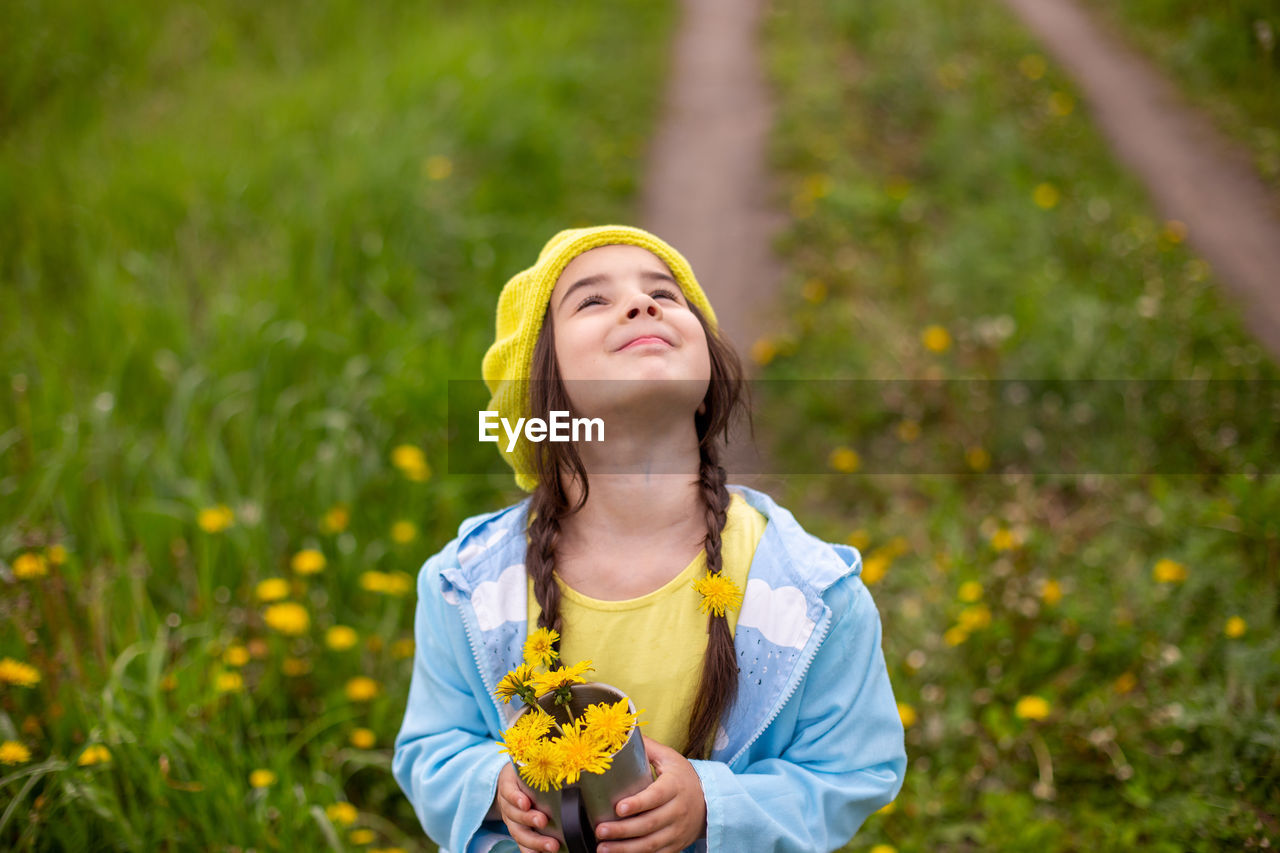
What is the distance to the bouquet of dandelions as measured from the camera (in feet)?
3.11

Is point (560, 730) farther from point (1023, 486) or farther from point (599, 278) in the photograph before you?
point (1023, 486)

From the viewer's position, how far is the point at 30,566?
1.98 meters

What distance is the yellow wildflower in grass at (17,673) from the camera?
1.79 metres

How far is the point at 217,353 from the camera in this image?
3025 mm

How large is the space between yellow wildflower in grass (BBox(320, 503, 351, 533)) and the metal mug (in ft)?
5.55

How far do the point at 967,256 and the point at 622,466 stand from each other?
305cm

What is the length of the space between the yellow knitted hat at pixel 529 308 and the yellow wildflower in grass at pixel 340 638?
1.05 m

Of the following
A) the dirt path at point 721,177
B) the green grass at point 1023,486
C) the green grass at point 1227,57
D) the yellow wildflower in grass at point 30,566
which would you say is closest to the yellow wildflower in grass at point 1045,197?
the green grass at point 1023,486

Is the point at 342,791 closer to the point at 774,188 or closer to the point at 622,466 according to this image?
the point at 622,466

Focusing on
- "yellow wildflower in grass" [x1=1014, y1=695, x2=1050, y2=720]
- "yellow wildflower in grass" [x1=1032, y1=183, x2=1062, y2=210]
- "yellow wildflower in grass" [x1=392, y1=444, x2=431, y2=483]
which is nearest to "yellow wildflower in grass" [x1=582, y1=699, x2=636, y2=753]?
"yellow wildflower in grass" [x1=1014, y1=695, x2=1050, y2=720]

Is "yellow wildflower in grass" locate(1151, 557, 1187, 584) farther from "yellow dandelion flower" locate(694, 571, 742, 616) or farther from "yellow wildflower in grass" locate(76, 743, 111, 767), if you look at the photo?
"yellow wildflower in grass" locate(76, 743, 111, 767)

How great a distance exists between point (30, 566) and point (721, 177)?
14.0 ft

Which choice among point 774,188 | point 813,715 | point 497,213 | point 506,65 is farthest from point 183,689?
point 506,65

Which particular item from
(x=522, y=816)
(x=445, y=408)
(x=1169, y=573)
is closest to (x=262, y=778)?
(x=522, y=816)
